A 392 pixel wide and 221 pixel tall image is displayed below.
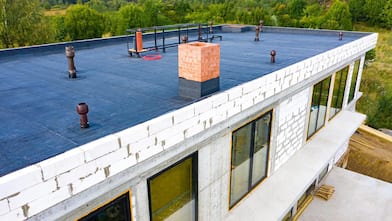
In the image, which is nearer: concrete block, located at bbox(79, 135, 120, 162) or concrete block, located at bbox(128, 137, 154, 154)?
concrete block, located at bbox(79, 135, 120, 162)

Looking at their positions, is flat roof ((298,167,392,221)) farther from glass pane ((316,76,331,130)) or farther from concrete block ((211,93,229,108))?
concrete block ((211,93,229,108))

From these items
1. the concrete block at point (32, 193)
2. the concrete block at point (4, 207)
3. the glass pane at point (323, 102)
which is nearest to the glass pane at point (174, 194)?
the concrete block at point (32, 193)

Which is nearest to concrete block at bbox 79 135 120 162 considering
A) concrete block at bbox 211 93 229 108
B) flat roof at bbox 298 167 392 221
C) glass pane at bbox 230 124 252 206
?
concrete block at bbox 211 93 229 108

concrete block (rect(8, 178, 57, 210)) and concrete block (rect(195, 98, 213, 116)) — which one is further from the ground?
concrete block (rect(195, 98, 213, 116))

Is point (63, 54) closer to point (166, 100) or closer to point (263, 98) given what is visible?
point (166, 100)

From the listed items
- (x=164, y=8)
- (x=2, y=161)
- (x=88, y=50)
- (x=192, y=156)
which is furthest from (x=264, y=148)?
(x=164, y=8)

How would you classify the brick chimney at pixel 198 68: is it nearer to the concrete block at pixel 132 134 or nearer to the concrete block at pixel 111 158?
the concrete block at pixel 132 134

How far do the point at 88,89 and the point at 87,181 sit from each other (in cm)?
392

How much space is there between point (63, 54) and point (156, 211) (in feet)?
28.1

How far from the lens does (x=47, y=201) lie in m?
3.64

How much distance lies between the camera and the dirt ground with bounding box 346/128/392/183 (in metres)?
18.9

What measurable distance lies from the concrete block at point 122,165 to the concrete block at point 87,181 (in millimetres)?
150

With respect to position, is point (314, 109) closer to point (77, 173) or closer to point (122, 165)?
point (122, 165)

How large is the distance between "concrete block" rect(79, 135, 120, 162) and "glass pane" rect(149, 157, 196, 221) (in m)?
1.25
